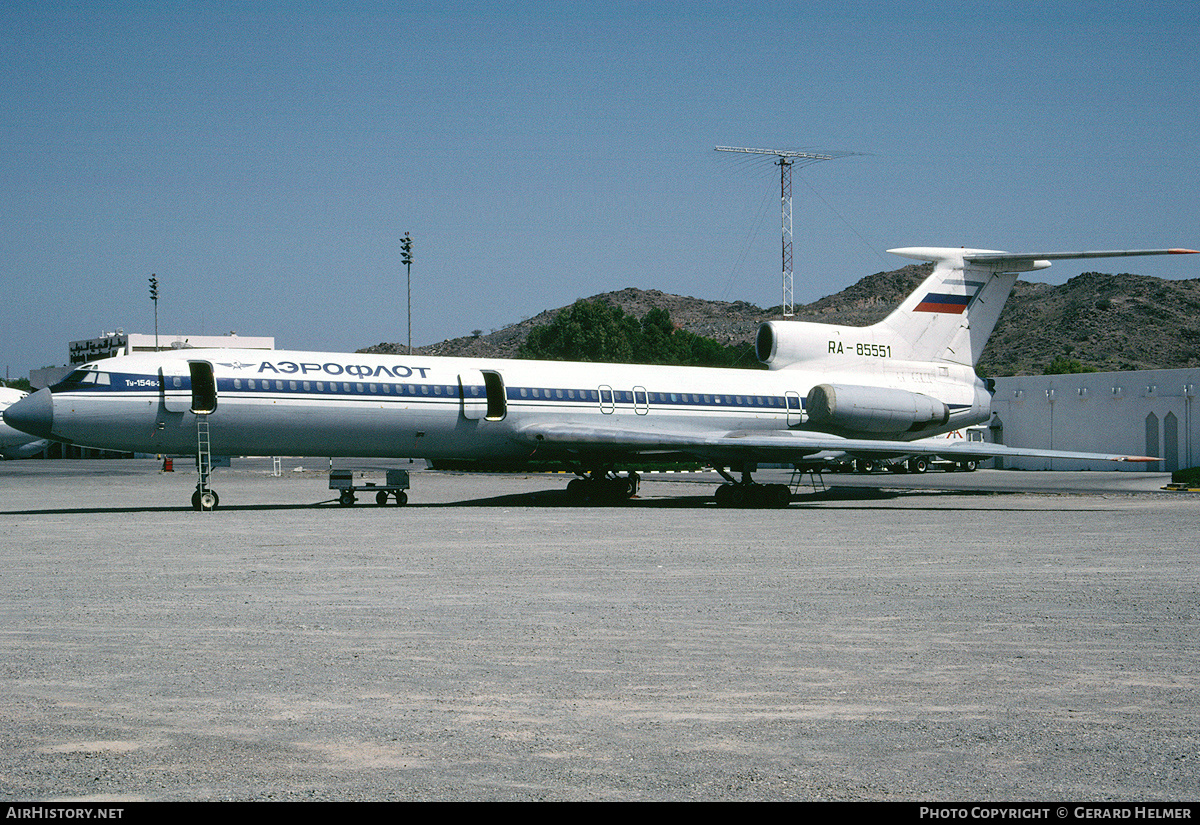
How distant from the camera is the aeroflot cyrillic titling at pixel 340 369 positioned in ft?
77.7

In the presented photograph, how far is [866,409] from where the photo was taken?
28.1 metres

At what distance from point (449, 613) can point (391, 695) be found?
3.14 meters

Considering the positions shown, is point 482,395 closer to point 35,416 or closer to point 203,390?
point 203,390

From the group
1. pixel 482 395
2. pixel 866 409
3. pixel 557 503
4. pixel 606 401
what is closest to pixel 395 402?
pixel 482 395

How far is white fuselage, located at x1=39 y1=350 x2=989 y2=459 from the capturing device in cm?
2278

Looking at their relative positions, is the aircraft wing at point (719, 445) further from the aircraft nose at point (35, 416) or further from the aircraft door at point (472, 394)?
the aircraft nose at point (35, 416)

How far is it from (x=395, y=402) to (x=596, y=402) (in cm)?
552

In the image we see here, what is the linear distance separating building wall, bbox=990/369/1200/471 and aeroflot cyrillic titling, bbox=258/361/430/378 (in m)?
34.2

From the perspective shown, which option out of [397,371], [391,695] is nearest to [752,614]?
[391,695]

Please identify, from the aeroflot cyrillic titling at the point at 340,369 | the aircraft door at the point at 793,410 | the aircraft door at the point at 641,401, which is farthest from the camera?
the aircraft door at the point at 793,410

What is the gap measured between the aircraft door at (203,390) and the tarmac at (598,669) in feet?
20.7

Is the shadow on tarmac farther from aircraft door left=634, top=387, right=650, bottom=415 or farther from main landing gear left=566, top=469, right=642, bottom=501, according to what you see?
aircraft door left=634, top=387, right=650, bottom=415

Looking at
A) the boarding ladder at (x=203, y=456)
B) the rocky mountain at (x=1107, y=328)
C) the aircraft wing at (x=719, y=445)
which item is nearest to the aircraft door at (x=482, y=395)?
the aircraft wing at (x=719, y=445)

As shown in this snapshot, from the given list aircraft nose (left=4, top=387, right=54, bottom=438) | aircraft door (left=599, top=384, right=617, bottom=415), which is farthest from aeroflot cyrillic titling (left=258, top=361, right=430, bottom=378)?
aircraft door (left=599, top=384, right=617, bottom=415)
